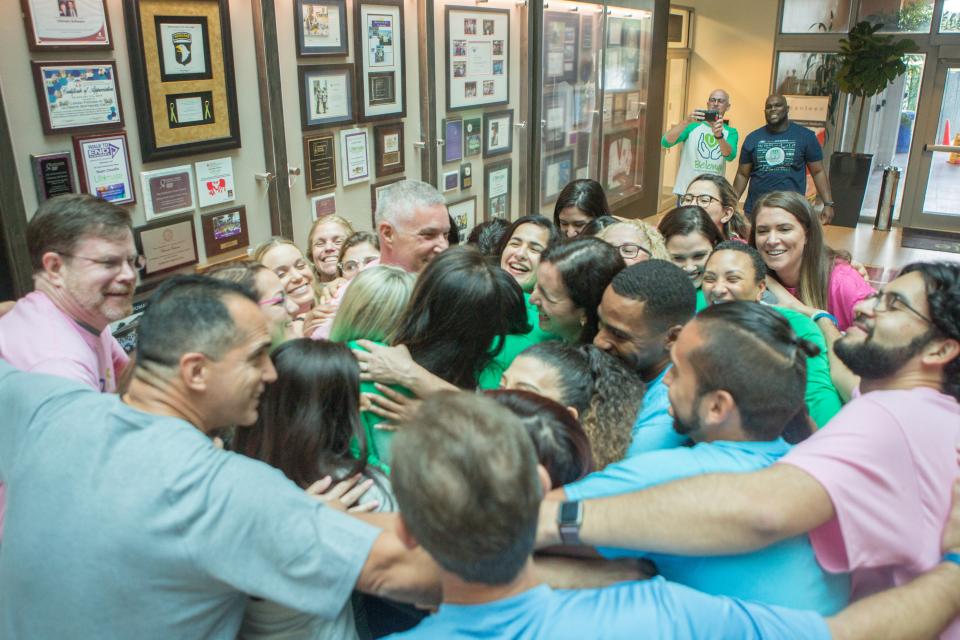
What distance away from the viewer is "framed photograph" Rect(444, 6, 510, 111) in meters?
5.62

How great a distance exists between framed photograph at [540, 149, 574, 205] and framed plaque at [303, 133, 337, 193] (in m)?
2.78

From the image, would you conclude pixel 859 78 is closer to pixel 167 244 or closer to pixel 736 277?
pixel 736 277

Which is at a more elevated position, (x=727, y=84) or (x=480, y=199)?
(x=727, y=84)

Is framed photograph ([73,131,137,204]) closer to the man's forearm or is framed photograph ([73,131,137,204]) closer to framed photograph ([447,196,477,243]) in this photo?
framed photograph ([447,196,477,243])

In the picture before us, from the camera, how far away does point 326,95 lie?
14.9 feet

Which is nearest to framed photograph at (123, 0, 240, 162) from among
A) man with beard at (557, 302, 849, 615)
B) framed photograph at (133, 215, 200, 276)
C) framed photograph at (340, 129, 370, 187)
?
framed photograph at (133, 215, 200, 276)

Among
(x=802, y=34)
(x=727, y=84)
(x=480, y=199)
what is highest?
(x=802, y=34)

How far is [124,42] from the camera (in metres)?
3.34

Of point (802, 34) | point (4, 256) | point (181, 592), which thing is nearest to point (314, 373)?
point (181, 592)

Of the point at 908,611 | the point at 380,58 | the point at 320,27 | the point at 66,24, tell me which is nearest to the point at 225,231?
the point at 66,24

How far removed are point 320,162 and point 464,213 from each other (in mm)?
1789

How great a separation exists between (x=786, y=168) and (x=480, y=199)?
8.63 feet

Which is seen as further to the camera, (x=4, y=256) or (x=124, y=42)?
(x=124, y=42)

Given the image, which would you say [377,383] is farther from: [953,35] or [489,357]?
[953,35]
